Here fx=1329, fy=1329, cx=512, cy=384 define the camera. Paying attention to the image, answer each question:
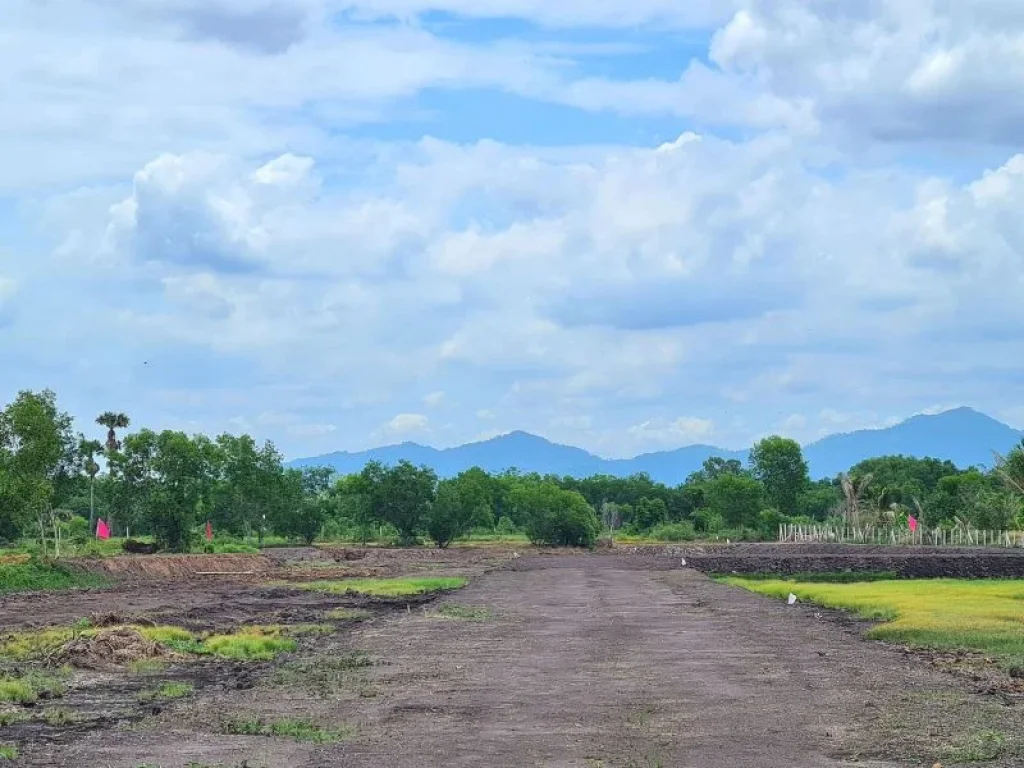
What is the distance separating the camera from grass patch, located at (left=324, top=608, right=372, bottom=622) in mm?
42031

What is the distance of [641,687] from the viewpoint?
23.5 m

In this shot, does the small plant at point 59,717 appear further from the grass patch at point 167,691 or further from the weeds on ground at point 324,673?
the weeds on ground at point 324,673

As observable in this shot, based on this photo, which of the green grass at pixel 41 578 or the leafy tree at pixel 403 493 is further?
the leafy tree at pixel 403 493

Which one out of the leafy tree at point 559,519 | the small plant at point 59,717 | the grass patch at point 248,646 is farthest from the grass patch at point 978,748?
the leafy tree at point 559,519

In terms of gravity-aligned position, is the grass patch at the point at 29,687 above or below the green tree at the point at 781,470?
below

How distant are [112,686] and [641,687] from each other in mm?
9549

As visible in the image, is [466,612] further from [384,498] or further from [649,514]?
[649,514]

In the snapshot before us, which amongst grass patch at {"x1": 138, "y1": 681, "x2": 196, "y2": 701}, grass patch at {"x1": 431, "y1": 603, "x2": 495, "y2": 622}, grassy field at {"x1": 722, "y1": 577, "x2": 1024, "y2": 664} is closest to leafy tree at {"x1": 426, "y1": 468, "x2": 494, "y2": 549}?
grassy field at {"x1": 722, "y1": 577, "x2": 1024, "y2": 664}

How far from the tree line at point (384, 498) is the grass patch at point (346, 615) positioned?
20.7 meters

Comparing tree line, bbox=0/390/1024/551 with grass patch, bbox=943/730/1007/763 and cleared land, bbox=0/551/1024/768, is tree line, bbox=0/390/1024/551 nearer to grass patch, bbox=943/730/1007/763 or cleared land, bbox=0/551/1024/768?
cleared land, bbox=0/551/1024/768

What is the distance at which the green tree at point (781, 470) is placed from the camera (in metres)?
151

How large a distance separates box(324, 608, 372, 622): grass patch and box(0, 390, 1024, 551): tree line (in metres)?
20.7

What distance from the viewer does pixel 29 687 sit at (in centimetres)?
2255

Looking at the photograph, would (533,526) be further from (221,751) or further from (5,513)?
(221,751)
